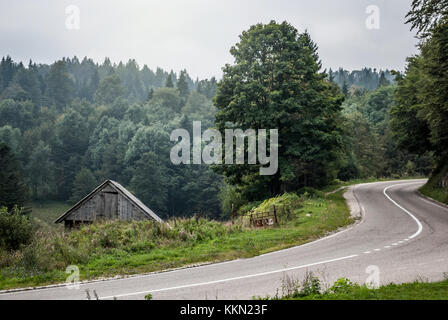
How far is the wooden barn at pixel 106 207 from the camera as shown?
30.8 metres

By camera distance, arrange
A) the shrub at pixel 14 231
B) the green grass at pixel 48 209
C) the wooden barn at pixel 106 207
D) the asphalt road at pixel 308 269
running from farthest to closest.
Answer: the green grass at pixel 48 209, the wooden barn at pixel 106 207, the shrub at pixel 14 231, the asphalt road at pixel 308 269

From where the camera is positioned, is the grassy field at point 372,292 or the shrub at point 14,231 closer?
the grassy field at point 372,292

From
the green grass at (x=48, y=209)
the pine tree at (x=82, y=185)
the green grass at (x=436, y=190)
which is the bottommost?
the green grass at (x=48, y=209)

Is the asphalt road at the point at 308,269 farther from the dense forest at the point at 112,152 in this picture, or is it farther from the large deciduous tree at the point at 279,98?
the dense forest at the point at 112,152

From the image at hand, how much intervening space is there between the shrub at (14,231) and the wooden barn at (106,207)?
15354mm

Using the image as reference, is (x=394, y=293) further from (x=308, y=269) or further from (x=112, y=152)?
(x=112, y=152)

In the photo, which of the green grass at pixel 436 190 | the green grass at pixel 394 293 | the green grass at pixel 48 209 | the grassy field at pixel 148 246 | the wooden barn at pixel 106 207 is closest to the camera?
the green grass at pixel 394 293

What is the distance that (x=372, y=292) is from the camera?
26.5 feet

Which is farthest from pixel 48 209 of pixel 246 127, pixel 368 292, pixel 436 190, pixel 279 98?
pixel 368 292

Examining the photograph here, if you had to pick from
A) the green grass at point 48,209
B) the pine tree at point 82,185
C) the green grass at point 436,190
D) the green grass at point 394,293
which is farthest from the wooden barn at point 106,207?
the pine tree at point 82,185

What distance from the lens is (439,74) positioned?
20625 millimetres

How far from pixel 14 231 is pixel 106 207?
16457 mm
